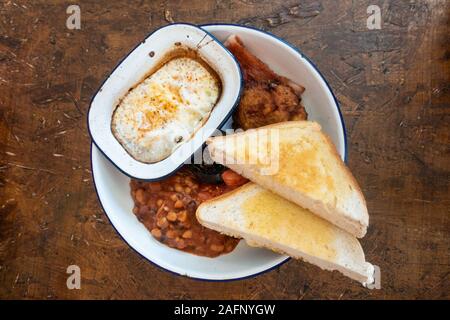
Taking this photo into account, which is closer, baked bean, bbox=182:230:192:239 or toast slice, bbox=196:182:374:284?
toast slice, bbox=196:182:374:284

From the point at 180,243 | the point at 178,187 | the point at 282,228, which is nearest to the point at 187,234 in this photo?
the point at 180,243

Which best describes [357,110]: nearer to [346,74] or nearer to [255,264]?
[346,74]

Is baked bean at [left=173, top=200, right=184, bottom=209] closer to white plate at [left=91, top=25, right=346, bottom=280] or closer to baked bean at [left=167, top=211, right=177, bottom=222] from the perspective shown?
baked bean at [left=167, top=211, right=177, bottom=222]

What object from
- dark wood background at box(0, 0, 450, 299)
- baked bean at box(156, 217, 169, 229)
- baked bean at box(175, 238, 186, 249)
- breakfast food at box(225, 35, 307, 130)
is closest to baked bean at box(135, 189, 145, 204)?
baked bean at box(156, 217, 169, 229)

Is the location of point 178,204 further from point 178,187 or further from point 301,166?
point 301,166

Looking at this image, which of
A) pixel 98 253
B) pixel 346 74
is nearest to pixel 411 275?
pixel 346 74

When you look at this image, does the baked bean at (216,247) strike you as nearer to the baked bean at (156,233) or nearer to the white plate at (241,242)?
the white plate at (241,242)
